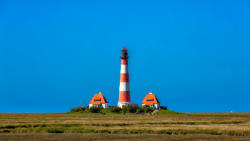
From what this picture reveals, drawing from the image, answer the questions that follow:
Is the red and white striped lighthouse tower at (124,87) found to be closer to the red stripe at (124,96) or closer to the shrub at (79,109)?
the red stripe at (124,96)

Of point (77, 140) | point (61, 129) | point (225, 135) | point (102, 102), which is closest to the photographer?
point (77, 140)

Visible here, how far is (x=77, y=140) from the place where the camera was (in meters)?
35.7

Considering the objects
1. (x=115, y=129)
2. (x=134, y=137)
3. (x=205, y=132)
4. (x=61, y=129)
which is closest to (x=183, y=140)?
(x=134, y=137)

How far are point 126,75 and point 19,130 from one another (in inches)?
1874

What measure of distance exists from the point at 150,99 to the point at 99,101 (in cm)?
1162

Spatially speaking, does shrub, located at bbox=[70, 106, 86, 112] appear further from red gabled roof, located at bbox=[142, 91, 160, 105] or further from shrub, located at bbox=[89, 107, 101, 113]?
red gabled roof, located at bbox=[142, 91, 160, 105]

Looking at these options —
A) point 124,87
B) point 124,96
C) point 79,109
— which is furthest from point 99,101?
point 124,87

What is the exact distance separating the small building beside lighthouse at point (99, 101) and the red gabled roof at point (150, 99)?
8918mm

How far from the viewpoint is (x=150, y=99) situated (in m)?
95.5

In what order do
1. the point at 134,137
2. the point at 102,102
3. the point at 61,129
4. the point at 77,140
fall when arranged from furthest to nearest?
the point at 102,102 < the point at 61,129 < the point at 134,137 < the point at 77,140

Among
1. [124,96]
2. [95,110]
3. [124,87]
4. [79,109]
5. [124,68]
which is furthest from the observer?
[79,109]

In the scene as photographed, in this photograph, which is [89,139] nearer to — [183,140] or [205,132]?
[183,140]

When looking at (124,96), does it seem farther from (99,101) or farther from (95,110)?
(99,101)

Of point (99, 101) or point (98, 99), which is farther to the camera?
point (98, 99)
